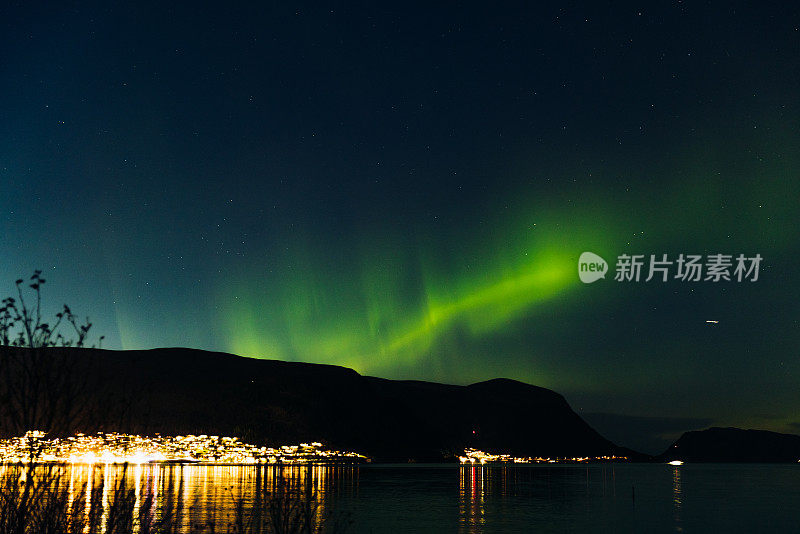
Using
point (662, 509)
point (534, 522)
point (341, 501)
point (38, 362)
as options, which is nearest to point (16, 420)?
point (38, 362)

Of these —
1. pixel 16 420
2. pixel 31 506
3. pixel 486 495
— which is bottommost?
pixel 486 495

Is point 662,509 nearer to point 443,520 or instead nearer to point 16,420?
point 443,520

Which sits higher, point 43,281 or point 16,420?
point 43,281

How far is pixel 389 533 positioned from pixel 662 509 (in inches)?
2012

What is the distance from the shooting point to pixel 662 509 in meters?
101

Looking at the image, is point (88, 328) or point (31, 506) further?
point (31, 506)

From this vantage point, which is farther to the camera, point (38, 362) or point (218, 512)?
point (218, 512)

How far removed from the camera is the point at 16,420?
46.9ft

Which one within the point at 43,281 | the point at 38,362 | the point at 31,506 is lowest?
the point at 31,506

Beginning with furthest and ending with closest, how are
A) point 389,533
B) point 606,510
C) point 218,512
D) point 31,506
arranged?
point 606,510
point 218,512
point 389,533
point 31,506

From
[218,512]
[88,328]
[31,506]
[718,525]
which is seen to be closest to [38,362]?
[88,328]

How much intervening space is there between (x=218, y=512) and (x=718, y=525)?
50.7 meters

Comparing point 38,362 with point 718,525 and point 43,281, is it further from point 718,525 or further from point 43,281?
point 718,525

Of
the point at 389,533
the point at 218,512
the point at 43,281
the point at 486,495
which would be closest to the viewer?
the point at 43,281
